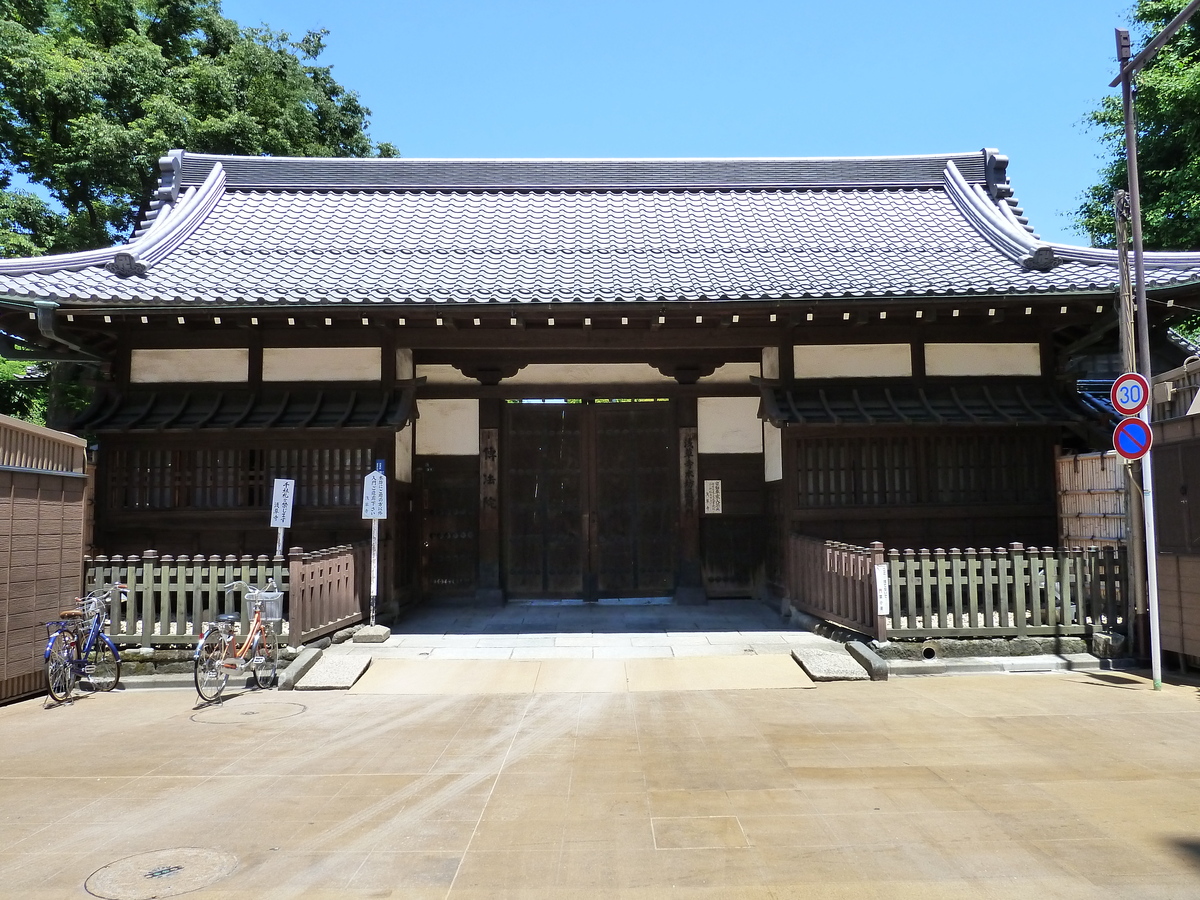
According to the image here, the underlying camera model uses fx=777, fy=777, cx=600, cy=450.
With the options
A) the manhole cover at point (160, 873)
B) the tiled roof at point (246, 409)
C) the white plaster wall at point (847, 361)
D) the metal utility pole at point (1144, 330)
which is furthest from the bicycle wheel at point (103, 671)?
the metal utility pole at point (1144, 330)

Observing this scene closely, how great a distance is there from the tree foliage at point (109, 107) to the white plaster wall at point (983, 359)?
18.7 metres

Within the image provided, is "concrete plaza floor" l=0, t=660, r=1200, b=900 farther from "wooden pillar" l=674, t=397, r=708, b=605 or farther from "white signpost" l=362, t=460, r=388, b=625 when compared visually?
"wooden pillar" l=674, t=397, r=708, b=605

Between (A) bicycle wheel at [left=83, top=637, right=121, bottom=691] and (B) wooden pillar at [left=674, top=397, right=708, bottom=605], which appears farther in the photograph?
(B) wooden pillar at [left=674, top=397, right=708, bottom=605]

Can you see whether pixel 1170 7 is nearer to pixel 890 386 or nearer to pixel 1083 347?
pixel 1083 347

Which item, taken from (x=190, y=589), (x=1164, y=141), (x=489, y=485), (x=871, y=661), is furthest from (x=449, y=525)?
(x=1164, y=141)

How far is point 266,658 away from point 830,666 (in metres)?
5.94

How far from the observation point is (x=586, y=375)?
12273mm

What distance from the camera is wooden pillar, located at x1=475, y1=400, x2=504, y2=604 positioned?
12.1 metres

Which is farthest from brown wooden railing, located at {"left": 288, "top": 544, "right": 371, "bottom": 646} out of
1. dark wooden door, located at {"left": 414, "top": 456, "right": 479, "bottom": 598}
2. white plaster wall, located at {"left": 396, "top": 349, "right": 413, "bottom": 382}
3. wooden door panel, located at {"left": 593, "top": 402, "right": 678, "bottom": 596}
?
wooden door panel, located at {"left": 593, "top": 402, "right": 678, "bottom": 596}

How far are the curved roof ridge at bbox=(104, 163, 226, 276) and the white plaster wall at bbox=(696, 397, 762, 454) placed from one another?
8.34 metres

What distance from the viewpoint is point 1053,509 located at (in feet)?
35.1

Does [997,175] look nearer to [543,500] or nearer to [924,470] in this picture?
[924,470]

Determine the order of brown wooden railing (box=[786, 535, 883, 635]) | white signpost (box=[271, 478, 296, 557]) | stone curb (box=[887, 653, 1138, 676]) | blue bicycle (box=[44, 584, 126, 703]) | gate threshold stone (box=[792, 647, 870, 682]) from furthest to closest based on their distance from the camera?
1. white signpost (box=[271, 478, 296, 557])
2. brown wooden railing (box=[786, 535, 883, 635])
3. stone curb (box=[887, 653, 1138, 676])
4. gate threshold stone (box=[792, 647, 870, 682])
5. blue bicycle (box=[44, 584, 126, 703])

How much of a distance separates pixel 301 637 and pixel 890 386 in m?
8.32
